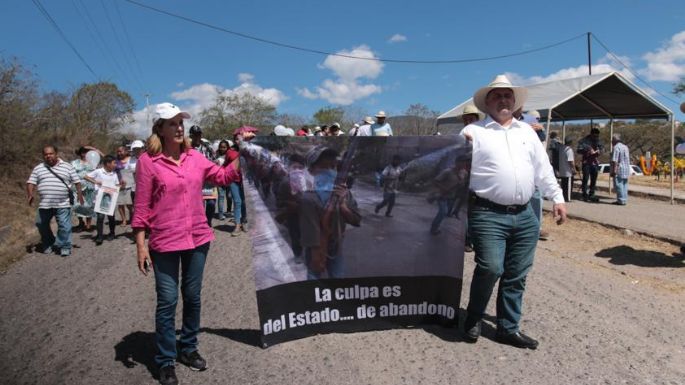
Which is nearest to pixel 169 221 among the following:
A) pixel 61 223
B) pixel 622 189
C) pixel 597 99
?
pixel 61 223

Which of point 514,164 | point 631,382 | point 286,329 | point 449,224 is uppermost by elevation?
point 514,164

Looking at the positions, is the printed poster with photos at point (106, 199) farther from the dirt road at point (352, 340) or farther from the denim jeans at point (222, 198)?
the dirt road at point (352, 340)

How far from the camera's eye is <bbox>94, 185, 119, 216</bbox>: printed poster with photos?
359 inches

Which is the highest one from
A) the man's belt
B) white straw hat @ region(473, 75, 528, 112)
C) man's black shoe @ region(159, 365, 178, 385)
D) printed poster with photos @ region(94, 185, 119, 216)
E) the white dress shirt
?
white straw hat @ region(473, 75, 528, 112)

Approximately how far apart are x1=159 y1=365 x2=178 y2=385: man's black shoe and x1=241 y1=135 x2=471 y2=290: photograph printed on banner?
34.3 inches

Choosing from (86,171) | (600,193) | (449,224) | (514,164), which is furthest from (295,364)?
(600,193)

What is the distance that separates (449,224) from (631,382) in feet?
5.48

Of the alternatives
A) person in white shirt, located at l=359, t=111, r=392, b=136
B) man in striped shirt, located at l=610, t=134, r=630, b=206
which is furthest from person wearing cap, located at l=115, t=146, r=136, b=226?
man in striped shirt, located at l=610, t=134, r=630, b=206

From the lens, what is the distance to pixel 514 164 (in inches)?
147

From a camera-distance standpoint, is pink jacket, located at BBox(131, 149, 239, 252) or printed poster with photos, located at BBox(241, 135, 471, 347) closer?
pink jacket, located at BBox(131, 149, 239, 252)

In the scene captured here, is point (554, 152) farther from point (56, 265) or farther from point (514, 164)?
point (56, 265)

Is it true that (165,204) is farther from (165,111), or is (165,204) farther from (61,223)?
(61,223)

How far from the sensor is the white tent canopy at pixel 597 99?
13719mm

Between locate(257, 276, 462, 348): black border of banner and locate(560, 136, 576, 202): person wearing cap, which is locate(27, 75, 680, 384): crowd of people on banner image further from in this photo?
locate(560, 136, 576, 202): person wearing cap
